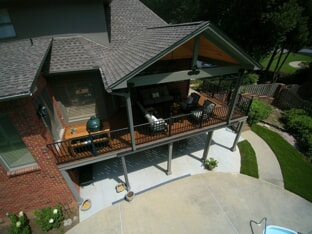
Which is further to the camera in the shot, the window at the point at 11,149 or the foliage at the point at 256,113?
the foliage at the point at 256,113

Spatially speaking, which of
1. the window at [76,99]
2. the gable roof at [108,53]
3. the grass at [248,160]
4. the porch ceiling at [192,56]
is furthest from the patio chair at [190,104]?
the window at [76,99]

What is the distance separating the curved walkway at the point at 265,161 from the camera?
8.41 metres

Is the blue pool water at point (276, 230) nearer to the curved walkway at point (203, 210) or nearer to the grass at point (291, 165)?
the curved walkway at point (203, 210)

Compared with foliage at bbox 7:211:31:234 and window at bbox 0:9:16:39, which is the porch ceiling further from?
foliage at bbox 7:211:31:234

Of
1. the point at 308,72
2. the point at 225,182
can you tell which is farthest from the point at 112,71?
the point at 308,72

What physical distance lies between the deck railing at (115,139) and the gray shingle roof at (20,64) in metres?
2.19

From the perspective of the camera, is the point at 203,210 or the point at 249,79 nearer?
the point at 203,210

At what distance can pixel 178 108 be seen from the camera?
9531 mm

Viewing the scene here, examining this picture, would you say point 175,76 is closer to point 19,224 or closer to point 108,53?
point 108,53

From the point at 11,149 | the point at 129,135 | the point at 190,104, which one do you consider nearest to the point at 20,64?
the point at 11,149

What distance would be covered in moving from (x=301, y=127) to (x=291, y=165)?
3583mm

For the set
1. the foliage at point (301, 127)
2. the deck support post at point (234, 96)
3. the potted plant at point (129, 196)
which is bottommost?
the potted plant at point (129, 196)

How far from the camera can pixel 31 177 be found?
608 cm

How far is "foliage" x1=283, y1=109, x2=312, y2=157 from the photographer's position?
9.94 m
